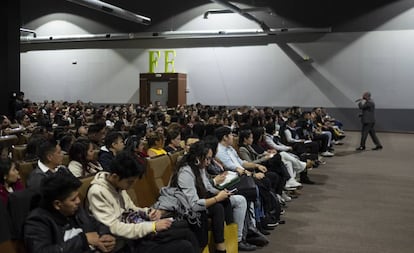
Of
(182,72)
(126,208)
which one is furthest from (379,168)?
(182,72)

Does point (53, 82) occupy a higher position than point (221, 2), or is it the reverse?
point (221, 2)

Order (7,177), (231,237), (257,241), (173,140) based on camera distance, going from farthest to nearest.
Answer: (173,140), (257,241), (231,237), (7,177)

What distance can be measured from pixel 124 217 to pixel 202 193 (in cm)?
95

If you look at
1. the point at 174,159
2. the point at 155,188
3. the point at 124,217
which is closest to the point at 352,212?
the point at 174,159

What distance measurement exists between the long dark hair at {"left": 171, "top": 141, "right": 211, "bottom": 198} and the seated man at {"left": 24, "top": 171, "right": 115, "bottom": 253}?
3.99 feet

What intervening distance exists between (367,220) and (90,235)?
3556 millimetres

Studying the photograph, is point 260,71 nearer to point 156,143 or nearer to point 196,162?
point 156,143

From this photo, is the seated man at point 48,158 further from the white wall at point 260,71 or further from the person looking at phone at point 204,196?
the white wall at point 260,71

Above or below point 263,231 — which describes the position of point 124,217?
above

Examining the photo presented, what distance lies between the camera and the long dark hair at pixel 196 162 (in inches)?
139

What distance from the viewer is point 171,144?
17.7 feet

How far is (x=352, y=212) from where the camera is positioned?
17.3ft

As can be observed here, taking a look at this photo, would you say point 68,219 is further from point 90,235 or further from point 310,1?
point 310,1

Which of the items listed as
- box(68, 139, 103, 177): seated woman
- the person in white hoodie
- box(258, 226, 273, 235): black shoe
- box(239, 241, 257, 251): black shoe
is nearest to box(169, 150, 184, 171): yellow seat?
box(68, 139, 103, 177): seated woman
